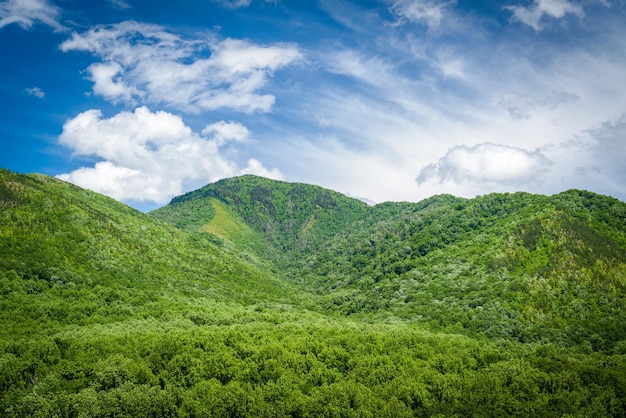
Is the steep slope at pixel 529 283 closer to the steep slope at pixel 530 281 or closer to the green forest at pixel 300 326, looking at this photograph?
the steep slope at pixel 530 281

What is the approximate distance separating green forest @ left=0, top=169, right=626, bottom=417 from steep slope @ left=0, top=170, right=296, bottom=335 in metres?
0.58

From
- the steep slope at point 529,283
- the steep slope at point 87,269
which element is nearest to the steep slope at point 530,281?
the steep slope at point 529,283

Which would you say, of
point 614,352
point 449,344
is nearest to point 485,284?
point 614,352

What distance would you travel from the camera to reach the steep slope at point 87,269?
3853 inches

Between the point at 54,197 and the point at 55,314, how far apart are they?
64.3 metres

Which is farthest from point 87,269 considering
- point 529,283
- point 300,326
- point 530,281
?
point 530,281

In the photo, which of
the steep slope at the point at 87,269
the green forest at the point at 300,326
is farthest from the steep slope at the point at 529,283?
the steep slope at the point at 87,269

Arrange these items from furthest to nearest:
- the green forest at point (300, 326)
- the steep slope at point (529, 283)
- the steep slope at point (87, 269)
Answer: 1. the steep slope at point (529, 283)
2. the steep slope at point (87, 269)
3. the green forest at point (300, 326)

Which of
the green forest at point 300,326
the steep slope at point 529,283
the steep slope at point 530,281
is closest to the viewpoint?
the green forest at point 300,326

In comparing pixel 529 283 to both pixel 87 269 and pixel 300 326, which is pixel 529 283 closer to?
pixel 300 326

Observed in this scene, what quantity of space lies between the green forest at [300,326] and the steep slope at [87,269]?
58 centimetres

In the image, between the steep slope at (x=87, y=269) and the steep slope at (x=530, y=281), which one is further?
the steep slope at (x=530, y=281)

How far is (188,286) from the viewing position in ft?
486

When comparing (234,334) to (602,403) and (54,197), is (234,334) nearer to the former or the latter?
(602,403)
